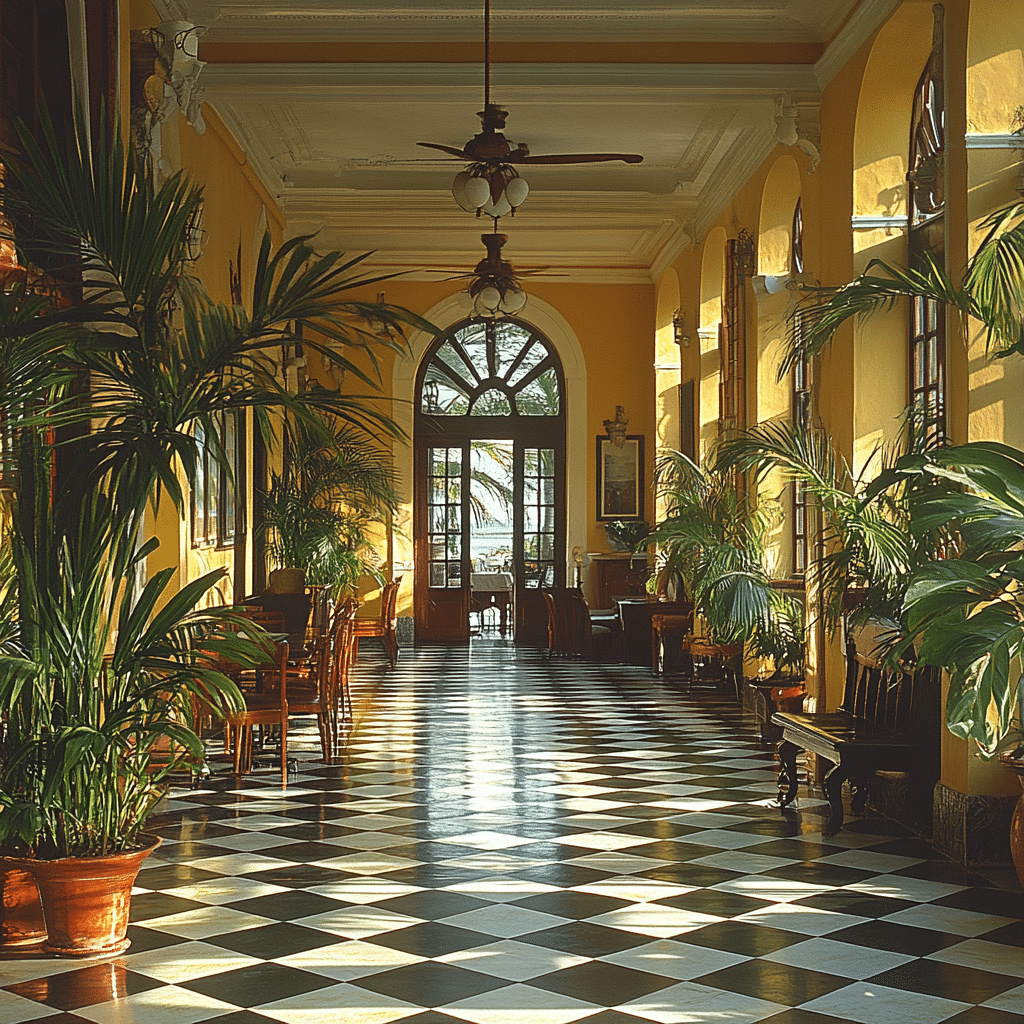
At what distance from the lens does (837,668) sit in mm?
8766

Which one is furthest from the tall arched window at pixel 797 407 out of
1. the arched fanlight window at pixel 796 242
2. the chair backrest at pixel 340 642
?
the chair backrest at pixel 340 642

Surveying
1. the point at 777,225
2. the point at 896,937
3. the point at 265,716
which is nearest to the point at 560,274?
the point at 777,225

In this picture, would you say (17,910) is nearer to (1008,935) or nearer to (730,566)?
(1008,935)

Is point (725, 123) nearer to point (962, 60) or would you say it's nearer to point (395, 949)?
point (962, 60)

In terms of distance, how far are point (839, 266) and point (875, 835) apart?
3913 mm

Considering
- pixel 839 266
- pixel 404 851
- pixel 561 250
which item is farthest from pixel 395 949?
pixel 561 250

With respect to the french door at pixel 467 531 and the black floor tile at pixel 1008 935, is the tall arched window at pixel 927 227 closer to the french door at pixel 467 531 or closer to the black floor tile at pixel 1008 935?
the black floor tile at pixel 1008 935

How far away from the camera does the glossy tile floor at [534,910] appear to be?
418 centimetres

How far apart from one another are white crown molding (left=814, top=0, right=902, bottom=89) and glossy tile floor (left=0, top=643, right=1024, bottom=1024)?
185 inches

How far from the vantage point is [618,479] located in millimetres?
18000

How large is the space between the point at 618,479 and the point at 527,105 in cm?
772

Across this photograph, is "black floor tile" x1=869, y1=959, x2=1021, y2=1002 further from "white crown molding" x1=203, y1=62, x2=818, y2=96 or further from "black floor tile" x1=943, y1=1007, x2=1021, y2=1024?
"white crown molding" x1=203, y1=62, x2=818, y2=96

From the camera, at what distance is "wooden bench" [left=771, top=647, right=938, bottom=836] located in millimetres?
6555

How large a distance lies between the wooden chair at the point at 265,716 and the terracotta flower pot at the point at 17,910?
2852mm
